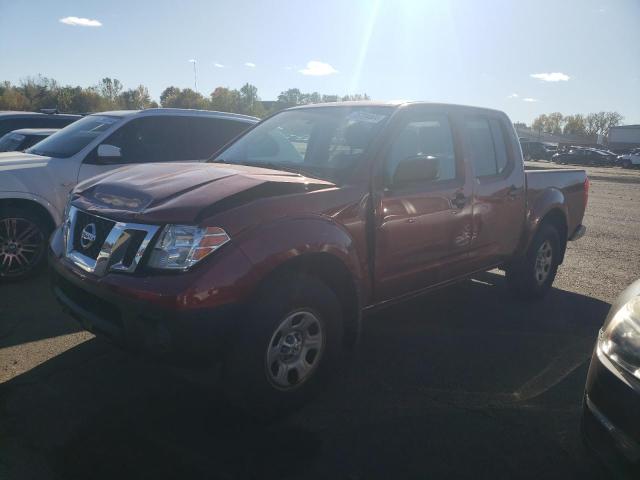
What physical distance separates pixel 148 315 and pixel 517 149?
157 inches

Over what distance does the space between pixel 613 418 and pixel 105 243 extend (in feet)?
8.48

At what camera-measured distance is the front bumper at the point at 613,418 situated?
188 cm

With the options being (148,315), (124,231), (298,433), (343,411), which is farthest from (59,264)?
(343,411)

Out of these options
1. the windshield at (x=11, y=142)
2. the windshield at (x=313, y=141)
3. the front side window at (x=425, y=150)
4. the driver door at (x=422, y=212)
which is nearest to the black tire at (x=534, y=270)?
the driver door at (x=422, y=212)

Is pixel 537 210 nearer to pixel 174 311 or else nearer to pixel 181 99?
pixel 174 311

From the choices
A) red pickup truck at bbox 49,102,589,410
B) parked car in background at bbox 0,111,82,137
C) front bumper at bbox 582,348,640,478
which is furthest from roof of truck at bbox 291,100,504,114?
parked car in background at bbox 0,111,82,137

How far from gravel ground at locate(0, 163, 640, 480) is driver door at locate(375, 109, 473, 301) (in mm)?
665

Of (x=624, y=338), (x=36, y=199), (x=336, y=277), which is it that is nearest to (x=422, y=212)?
(x=336, y=277)

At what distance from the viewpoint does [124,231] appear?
262 centimetres

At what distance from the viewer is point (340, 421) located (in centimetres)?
290

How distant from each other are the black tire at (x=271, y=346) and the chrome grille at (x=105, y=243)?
26.9 inches

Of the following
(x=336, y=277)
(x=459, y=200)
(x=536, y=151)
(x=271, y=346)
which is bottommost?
(x=536, y=151)

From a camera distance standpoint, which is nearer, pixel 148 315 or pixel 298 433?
pixel 148 315

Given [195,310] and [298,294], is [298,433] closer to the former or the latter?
[298,294]
